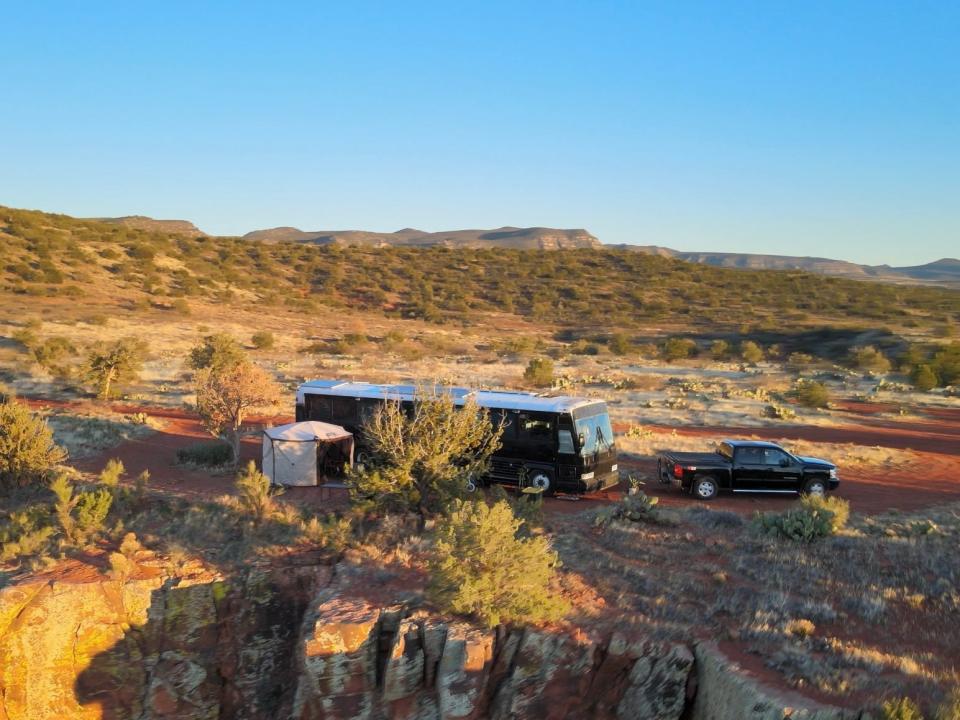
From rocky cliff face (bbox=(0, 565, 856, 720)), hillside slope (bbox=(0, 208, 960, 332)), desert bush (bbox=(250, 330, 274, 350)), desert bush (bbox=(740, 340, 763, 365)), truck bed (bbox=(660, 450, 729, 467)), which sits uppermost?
hillside slope (bbox=(0, 208, 960, 332))

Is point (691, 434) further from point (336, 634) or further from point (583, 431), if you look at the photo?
point (336, 634)

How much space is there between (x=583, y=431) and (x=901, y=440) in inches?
721

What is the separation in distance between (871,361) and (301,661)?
170 ft

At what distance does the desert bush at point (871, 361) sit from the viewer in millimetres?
49188

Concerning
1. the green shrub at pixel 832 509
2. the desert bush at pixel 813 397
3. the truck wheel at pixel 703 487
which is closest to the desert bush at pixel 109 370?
the truck wheel at pixel 703 487

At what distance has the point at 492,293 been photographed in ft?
275

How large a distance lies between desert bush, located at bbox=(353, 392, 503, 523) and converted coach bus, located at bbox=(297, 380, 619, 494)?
4.73 feet

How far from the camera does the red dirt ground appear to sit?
54.7 ft

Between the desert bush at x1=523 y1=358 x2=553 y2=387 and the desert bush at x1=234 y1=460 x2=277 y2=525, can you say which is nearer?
the desert bush at x1=234 y1=460 x2=277 y2=525

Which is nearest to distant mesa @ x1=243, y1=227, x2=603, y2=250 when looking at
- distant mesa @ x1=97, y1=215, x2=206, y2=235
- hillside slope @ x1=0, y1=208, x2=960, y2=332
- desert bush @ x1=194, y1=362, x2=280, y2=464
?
distant mesa @ x1=97, y1=215, x2=206, y2=235

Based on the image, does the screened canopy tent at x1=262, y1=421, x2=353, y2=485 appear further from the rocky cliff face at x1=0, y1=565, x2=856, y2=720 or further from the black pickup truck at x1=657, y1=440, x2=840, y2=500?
the black pickup truck at x1=657, y1=440, x2=840, y2=500

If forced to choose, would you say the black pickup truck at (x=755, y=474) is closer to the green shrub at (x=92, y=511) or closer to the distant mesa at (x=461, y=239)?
the green shrub at (x=92, y=511)

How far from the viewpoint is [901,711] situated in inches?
279

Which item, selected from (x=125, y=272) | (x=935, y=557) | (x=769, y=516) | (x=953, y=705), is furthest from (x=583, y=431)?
(x=125, y=272)
